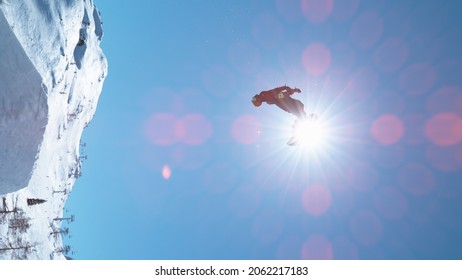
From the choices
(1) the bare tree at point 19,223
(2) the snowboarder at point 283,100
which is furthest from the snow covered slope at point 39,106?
(2) the snowboarder at point 283,100

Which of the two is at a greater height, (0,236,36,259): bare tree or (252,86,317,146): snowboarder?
(252,86,317,146): snowboarder

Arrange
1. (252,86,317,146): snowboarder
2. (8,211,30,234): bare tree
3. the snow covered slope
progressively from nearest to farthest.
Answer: the snow covered slope
(252,86,317,146): snowboarder
(8,211,30,234): bare tree

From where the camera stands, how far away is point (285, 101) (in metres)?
16.8

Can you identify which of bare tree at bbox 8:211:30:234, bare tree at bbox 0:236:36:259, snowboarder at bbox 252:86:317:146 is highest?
snowboarder at bbox 252:86:317:146

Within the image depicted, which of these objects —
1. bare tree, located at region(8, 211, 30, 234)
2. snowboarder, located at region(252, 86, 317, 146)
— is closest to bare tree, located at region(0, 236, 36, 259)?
bare tree, located at region(8, 211, 30, 234)

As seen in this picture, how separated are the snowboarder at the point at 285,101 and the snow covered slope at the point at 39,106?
393 inches

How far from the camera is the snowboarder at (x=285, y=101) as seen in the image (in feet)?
53.0

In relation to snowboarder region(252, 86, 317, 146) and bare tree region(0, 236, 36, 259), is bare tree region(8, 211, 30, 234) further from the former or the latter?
snowboarder region(252, 86, 317, 146)

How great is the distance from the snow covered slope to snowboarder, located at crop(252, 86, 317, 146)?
32.7ft

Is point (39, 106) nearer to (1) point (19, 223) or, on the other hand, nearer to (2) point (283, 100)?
(2) point (283, 100)

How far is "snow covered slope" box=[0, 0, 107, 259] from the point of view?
11672mm

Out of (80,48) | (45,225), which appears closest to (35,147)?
(45,225)

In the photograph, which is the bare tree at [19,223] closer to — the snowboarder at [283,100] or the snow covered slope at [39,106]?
the snow covered slope at [39,106]
